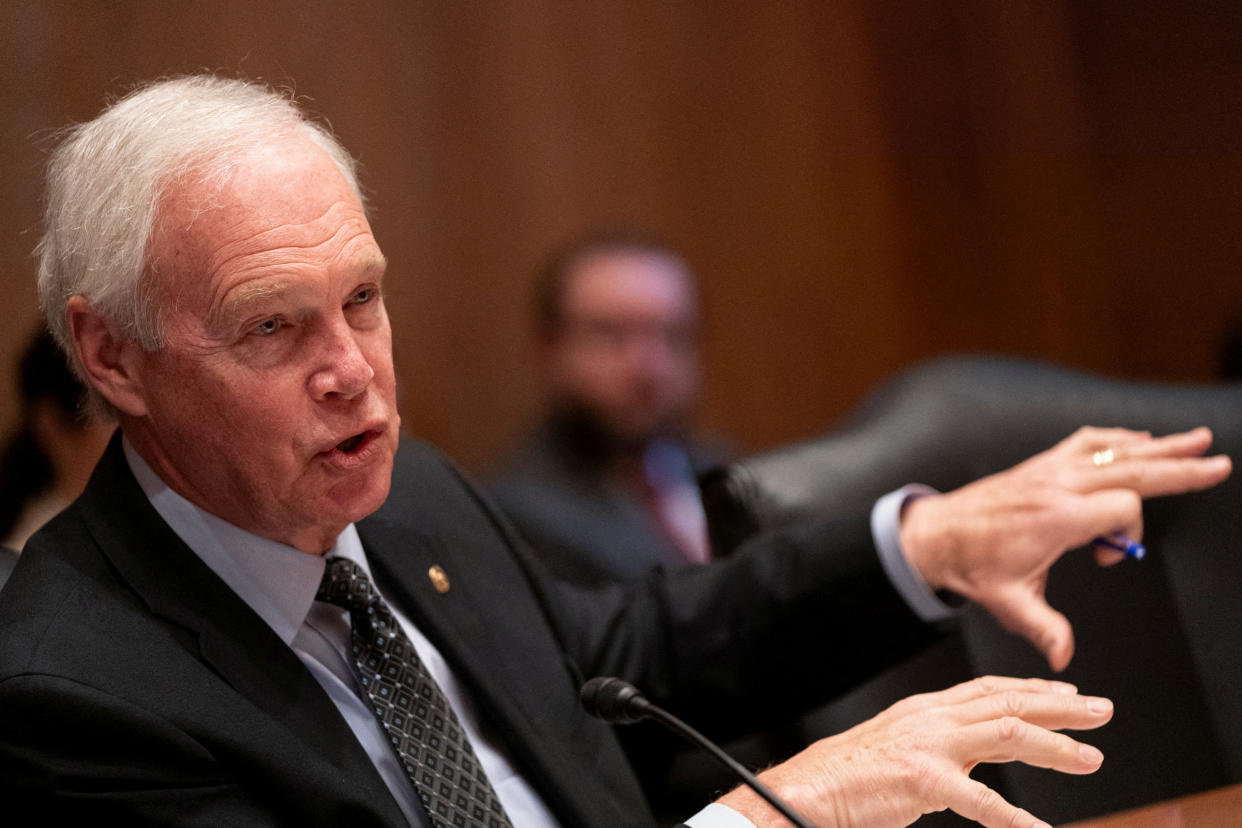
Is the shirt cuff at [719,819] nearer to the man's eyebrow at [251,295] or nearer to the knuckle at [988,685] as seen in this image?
the knuckle at [988,685]

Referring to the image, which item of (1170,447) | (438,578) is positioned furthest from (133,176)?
(1170,447)

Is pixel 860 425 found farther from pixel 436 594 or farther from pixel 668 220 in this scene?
pixel 668 220

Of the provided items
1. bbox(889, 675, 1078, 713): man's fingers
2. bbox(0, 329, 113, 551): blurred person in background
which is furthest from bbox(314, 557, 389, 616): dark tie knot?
bbox(0, 329, 113, 551): blurred person in background

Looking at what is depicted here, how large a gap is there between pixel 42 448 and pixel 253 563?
68cm

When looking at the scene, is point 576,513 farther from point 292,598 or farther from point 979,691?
point 979,691

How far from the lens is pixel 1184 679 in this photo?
4.56 ft

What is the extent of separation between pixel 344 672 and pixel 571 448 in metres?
1.56

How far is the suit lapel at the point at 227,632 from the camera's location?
1059 mm

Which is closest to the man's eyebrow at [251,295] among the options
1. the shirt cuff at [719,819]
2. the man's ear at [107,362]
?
the man's ear at [107,362]

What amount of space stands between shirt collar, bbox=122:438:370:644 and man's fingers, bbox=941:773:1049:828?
0.61 meters

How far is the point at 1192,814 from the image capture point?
1.10 m

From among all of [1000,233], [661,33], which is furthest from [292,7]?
[1000,233]

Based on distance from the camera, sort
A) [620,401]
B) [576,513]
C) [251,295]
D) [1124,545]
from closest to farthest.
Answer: [251,295]
[1124,545]
[576,513]
[620,401]

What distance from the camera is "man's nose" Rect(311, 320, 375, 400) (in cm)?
106
